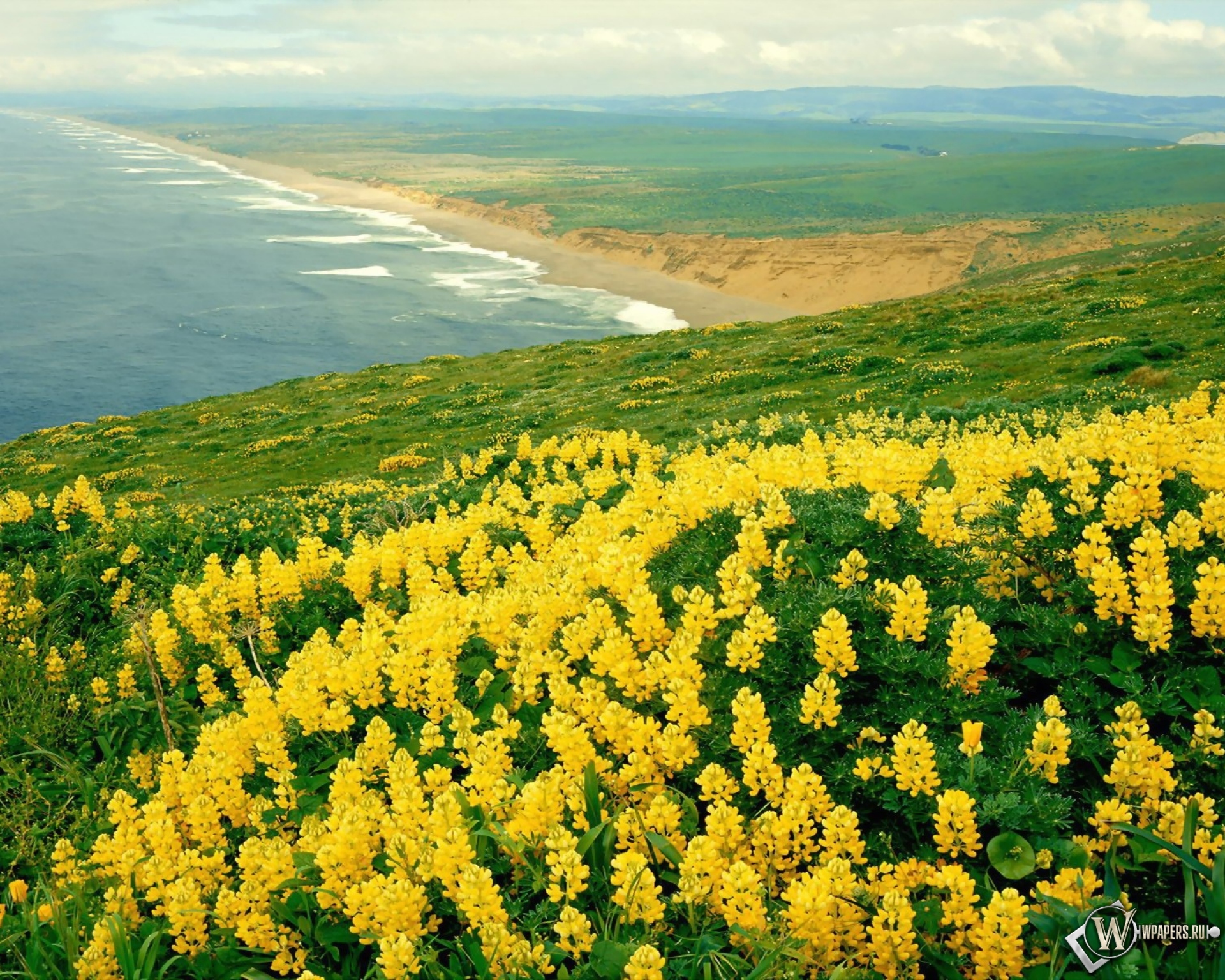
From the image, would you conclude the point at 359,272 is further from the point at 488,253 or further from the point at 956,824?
the point at 956,824

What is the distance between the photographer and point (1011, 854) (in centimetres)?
392

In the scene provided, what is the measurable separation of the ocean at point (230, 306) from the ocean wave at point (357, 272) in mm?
348

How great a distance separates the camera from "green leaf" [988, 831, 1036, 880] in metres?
3.82

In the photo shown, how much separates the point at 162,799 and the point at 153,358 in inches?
2821

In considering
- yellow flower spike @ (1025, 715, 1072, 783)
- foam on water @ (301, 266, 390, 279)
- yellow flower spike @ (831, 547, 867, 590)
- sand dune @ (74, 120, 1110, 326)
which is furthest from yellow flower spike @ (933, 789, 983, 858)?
foam on water @ (301, 266, 390, 279)

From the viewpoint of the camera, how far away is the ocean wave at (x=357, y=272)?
97.6 metres

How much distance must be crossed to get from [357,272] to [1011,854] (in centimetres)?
10378

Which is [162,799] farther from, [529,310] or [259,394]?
[529,310]

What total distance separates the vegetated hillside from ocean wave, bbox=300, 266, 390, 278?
5516cm

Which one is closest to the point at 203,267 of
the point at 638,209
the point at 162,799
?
the point at 638,209

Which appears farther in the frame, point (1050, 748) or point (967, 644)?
point (967, 644)

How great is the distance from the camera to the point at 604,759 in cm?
501

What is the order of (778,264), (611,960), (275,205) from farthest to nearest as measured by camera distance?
(275,205) < (778,264) < (611,960)

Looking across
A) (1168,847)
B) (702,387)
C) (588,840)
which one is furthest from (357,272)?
(1168,847)
